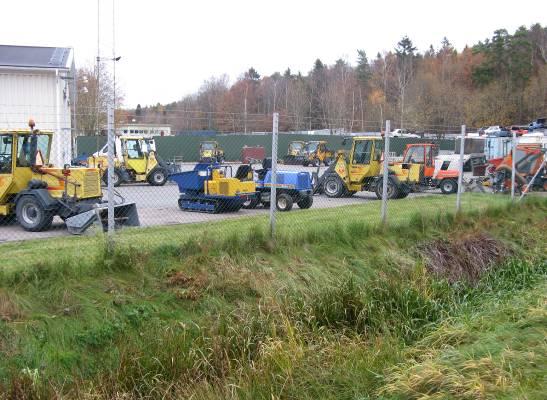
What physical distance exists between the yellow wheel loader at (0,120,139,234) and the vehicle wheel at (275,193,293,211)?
532cm

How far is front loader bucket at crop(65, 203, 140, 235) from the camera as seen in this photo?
11.9m

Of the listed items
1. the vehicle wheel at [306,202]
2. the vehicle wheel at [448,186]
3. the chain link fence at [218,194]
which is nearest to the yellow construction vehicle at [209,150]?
the chain link fence at [218,194]

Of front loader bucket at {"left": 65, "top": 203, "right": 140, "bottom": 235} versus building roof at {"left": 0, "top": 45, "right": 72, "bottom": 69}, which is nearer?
front loader bucket at {"left": 65, "top": 203, "right": 140, "bottom": 235}

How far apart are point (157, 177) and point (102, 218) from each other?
1428 centimetres

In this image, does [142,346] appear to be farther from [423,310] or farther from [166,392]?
[423,310]

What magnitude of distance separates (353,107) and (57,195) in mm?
47126

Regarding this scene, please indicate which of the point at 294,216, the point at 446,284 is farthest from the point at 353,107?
the point at 446,284

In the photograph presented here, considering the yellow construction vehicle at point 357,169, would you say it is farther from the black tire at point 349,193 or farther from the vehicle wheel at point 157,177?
the vehicle wheel at point 157,177

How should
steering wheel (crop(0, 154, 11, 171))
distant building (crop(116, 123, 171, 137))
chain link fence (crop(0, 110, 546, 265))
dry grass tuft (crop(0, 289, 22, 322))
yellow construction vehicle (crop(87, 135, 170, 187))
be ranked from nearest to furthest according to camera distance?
dry grass tuft (crop(0, 289, 22, 322)), chain link fence (crop(0, 110, 546, 265)), steering wheel (crop(0, 154, 11, 171)), yellow construction vehicle (crop(87, 135, 170, 187)), distant building (crop(116, 123, 171, 137))

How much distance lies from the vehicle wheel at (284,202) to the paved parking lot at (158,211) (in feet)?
1.46

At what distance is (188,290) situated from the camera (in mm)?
7199

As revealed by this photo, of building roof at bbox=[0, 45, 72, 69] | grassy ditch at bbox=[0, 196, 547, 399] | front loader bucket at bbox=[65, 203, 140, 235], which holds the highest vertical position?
building roof at bbox=[0, 45, 72, 69]

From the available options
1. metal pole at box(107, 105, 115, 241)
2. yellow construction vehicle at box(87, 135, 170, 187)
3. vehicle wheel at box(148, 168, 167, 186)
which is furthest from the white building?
metal pole at box(107, 105, 115, 241)

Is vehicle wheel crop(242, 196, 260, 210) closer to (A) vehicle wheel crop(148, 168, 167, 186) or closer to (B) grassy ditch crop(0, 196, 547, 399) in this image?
(B) grassy ditch crop(0, 196, 547, 399)
